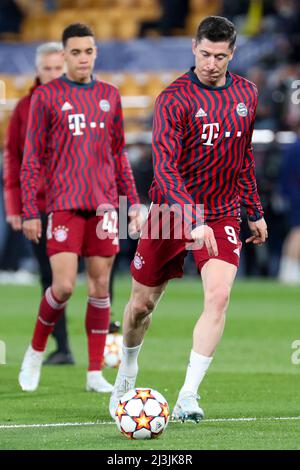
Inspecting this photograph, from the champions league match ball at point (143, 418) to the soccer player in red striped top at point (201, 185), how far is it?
0.37 metres

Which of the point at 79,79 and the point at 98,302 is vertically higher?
the point at 79,79

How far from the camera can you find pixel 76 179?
335 inches

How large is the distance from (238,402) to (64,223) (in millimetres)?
1669

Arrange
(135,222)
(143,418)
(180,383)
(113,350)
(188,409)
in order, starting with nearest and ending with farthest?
(143,418) < (188,409) < (135,222) < (180,383) < (113,350)

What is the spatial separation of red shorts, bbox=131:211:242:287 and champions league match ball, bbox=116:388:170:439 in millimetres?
925

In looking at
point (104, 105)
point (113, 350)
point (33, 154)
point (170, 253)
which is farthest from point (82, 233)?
point (113, 350)

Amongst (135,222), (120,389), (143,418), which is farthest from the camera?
(135,222)

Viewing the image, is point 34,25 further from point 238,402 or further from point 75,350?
point 238,402

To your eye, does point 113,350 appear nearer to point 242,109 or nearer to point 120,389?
point 120,389

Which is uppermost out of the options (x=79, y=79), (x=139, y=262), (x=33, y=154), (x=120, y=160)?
(x=79, y=79)

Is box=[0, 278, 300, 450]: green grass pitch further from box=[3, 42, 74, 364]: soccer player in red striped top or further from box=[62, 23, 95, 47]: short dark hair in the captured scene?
box=[62, 23, 95, 47]: short dark hair

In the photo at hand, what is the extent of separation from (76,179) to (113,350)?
1920 mm

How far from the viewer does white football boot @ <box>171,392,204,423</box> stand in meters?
6.69

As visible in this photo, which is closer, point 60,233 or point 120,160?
point 60,233
